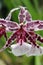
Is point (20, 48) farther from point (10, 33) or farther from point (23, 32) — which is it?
point (10, 33)

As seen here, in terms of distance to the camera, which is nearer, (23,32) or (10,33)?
(23,32)

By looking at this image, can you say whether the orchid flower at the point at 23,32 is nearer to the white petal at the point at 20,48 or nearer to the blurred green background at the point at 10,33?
the white petal at the point at 20,48

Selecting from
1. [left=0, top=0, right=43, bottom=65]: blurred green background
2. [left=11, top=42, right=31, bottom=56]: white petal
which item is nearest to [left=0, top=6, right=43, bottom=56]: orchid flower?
[left=11, top=42, right=31, bottom=56]: white petal

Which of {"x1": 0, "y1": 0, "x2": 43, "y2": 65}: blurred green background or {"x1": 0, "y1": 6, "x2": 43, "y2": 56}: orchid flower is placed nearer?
{"x1": 0, "y1": 6, "x2": 43, "y2": 56}: orchid flower

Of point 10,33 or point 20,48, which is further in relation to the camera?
point 10,33

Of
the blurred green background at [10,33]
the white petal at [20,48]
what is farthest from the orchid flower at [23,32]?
the blurred green background at [10,33]

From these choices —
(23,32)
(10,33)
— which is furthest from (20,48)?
(10,33)

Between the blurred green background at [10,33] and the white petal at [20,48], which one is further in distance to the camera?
the blurred green background at [10,33]

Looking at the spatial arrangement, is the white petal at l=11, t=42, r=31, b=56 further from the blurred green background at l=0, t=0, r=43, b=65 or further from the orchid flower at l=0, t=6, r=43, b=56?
the blurred green background at l=0, t=0, r=43, b=65

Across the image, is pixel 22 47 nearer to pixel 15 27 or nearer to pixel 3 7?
pixel 15 27

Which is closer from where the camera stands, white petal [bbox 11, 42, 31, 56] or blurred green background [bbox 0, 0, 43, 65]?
white petal [bbox 11, 42, 31, 56]

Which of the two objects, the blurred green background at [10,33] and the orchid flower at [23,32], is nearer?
the orchid flower at [23,32]
